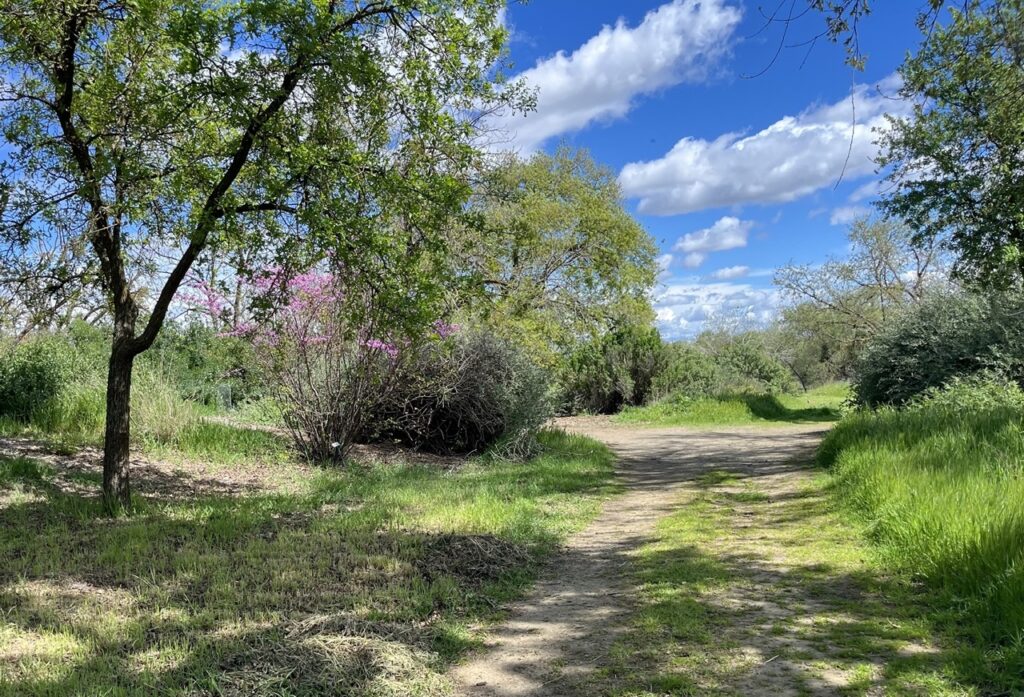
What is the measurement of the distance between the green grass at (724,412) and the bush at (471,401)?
985 cm

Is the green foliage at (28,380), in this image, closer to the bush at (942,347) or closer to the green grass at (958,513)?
the green grass at (958,513)

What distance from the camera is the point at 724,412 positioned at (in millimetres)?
22312

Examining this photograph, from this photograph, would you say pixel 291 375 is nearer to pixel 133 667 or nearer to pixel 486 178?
pixel 486 178

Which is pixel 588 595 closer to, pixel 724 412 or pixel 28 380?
pixel 28 380

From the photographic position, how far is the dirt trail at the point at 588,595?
3656 millimetres

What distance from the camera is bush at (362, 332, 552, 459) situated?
38.5 feet

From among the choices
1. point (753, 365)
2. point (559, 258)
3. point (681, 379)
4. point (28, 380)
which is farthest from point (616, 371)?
point (753, 365)

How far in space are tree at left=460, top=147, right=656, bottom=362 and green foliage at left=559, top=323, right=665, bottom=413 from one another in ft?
12.3

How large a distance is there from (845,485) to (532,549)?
3.87 meters

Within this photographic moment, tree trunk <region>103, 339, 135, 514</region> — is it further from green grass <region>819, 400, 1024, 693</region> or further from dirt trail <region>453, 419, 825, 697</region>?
green grass <region>819, 400, 1024, 693</region>

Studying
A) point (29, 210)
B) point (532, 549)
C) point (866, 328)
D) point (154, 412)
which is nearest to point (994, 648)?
point (532, 549)

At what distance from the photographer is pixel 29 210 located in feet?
21.5

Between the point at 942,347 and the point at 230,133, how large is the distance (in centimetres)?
1259

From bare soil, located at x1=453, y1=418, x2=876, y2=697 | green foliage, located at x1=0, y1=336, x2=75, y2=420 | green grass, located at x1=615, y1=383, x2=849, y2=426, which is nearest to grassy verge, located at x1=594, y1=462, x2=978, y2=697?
bare soil, located at x1=453, y1=418, x2=876, y2=697
